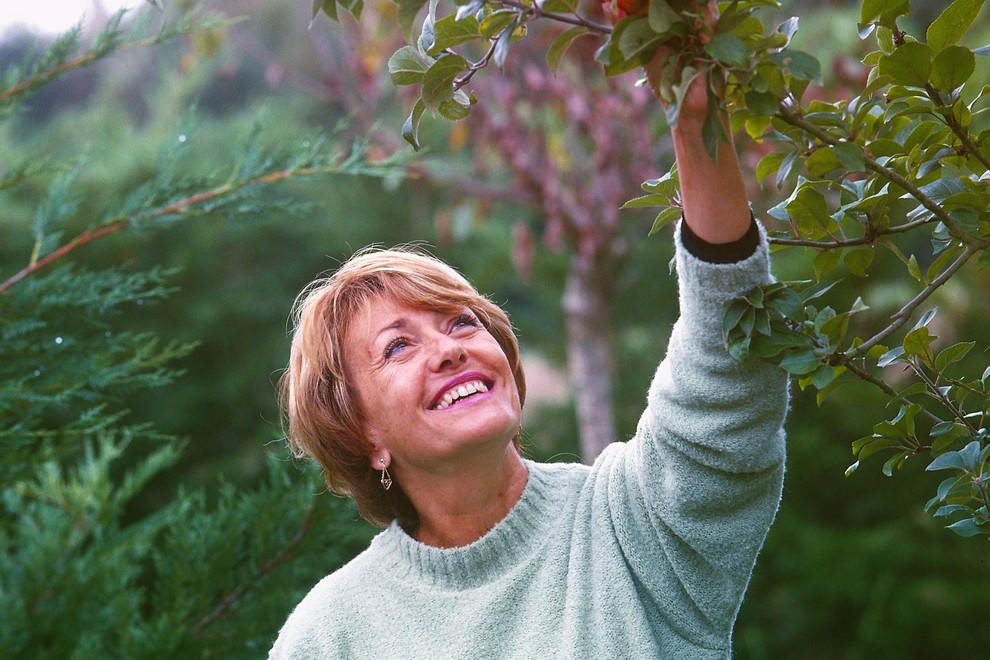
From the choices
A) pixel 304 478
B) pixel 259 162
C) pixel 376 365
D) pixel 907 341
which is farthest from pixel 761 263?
pixel 304 478

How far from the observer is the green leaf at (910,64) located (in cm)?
112

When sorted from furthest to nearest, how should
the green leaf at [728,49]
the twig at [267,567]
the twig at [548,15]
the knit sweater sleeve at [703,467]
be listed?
1. the twig at [267,567]
2. the knit sweater sleeve at [703,467]
3. the twig at [548,15]
4. the green leaf at [728,49]

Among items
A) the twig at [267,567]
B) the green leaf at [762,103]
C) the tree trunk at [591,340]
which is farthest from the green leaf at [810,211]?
the tree trunk at [591,340]

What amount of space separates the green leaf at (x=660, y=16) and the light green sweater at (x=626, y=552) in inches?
12.6

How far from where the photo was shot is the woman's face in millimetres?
1661

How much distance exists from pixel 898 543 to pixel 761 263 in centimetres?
Result: 362

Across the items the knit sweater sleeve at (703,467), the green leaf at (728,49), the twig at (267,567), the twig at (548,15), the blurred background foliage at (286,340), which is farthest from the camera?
the blurred background foliage at (286,340)

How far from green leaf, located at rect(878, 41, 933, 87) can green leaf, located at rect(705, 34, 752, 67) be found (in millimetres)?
233

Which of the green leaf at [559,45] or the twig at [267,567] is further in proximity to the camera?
the twig at [267,567]

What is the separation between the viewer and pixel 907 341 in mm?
1270

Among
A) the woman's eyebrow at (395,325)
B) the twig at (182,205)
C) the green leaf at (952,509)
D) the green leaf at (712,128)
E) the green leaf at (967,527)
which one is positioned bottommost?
the green leaf at (967,527)

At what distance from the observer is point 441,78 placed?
45.4 inches

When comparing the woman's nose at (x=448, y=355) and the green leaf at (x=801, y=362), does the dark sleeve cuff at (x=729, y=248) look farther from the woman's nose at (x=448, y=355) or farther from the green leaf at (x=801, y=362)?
the woman's nose at (x=448, y=355)

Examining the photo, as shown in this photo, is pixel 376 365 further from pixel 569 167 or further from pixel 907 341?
pixel 569 167
